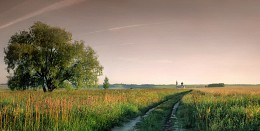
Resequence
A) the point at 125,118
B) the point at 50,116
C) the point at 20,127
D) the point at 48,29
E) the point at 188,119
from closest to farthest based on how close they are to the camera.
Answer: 1. the point at 20,127
2. the point at 50,116
3. the point at 188,119
4. the point at 125,118
5. the point at 48,29

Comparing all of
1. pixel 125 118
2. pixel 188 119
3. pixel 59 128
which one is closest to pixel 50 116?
pixel 59 128

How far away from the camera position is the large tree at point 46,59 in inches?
1807

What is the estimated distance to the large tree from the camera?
4591 cm

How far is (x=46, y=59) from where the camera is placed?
4712 cm

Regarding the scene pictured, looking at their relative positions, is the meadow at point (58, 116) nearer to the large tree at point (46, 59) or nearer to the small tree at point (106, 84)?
Result: the large tree at point (46, 59)

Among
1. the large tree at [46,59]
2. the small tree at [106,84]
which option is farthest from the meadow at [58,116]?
the small tree at [106,84]

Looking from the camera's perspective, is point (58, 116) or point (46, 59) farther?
point (46, 59)

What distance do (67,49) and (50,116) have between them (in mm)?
34691

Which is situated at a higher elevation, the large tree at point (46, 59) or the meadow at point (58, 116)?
the large tree at point (46, 59)

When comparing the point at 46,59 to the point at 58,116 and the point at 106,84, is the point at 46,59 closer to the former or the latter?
the point at 58,116

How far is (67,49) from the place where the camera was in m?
47.5

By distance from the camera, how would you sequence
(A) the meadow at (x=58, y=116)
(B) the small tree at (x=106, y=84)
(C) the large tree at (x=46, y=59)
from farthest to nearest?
(B) the small tree at (x=106, y=84)
(C) the large tree at (x=46, y=59)
(A) the meadow at (x=58, y=116)

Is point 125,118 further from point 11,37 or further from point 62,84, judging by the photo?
point 11,37

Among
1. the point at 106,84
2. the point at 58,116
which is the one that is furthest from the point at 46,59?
the point at 106,84
